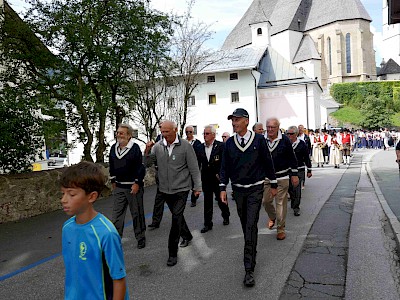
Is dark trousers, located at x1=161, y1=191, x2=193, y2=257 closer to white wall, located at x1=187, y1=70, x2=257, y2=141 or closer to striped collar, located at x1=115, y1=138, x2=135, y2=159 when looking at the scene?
striped collar, located at x1=115, y1=138, x2=135, y2=159

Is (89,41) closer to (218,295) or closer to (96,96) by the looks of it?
(96,96)

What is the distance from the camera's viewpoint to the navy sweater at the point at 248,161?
4.72 meters

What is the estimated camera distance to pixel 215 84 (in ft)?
136

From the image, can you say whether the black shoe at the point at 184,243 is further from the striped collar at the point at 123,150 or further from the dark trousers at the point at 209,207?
the striped collar at the point at 123,150

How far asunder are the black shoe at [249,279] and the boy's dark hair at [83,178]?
8.66 ft

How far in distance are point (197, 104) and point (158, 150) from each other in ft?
121

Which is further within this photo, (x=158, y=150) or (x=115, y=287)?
(x=158, y=150)

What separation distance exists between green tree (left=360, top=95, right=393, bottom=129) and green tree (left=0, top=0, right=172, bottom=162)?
165ft

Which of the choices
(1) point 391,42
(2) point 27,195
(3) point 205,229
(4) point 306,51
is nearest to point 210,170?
(3) point 205,229

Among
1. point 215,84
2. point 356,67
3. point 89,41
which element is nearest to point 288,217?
point 89,41

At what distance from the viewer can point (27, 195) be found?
8633 mm

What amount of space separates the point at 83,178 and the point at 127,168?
3.69 metres

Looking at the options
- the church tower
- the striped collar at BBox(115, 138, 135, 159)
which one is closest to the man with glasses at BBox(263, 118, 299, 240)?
the striped collar at BBox(115, 138, 135, 159)

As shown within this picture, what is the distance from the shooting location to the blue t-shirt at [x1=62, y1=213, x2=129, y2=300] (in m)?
2.05
